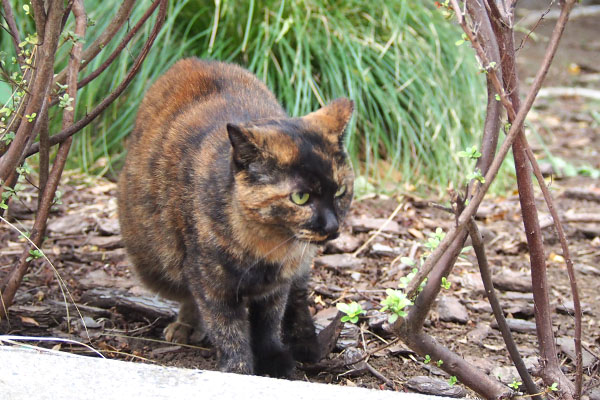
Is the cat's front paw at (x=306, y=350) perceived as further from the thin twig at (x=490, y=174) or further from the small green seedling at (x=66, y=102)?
the small green seedling at (x=66, y=102)

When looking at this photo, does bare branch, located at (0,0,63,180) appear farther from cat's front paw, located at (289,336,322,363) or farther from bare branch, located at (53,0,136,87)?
cat's front paw, located at (289,336,322,363)

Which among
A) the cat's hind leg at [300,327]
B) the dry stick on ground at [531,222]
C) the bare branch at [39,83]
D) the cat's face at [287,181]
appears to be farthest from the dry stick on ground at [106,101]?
the dry stick on ground at [531,222]

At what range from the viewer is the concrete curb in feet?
7.11

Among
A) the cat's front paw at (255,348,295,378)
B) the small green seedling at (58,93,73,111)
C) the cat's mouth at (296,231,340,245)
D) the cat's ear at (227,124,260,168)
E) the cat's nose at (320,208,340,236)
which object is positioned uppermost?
the small green seedling at (58,93,73,111)

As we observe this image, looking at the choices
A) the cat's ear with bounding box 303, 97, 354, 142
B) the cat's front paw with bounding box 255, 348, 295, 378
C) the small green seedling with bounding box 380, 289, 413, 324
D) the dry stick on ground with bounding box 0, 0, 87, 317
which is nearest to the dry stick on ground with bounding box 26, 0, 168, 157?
the dry stick on ground with bounding box 0, 0, 87, 317

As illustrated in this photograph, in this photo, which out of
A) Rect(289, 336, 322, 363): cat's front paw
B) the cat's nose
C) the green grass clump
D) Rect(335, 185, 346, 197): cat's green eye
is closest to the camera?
the cat's nose

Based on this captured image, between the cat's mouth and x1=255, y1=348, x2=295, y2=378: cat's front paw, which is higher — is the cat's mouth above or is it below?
above

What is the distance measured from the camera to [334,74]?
5234 millimetres

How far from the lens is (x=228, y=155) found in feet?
9.52

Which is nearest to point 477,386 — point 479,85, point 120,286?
point 120,286

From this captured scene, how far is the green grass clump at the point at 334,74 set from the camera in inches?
207

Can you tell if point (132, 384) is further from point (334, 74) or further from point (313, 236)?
point (334, 74)

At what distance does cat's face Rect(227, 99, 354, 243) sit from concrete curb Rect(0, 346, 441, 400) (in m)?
0.65

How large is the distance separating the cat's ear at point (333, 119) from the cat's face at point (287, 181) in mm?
107
